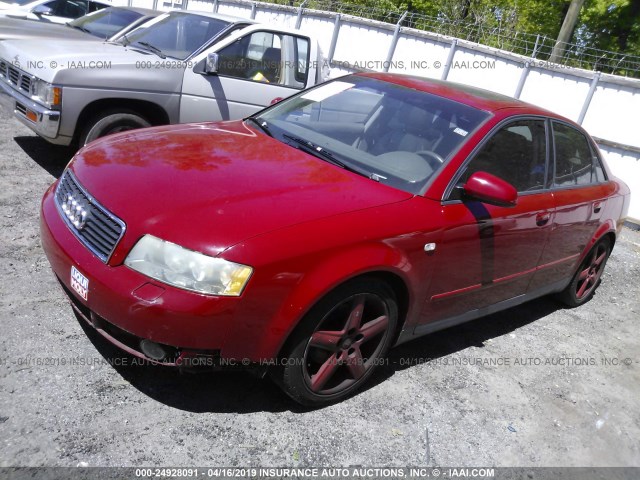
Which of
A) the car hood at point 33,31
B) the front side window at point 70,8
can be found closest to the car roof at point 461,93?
the car hood at point 33,31

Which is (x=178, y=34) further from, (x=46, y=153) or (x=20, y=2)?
(x=20, y=2)

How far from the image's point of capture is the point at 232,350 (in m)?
2.69

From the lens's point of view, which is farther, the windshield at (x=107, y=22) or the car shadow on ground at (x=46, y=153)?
the windshield at (x=107, y=22)

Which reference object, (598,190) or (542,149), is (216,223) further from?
(598,190)

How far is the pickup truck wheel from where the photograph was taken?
549 centimetres

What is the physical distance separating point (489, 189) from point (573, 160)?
1.64 metres

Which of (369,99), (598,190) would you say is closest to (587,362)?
(598,190)

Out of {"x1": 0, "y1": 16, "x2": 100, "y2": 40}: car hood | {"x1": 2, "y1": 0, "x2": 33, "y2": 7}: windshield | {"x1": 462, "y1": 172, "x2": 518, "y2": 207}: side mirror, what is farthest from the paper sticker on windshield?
{"x1": 2, "y1": 0, "x2": 33, "y2": 7}: windshield

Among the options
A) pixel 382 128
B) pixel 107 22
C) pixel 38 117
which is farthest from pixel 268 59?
pixel 382 128

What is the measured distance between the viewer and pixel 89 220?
289cm

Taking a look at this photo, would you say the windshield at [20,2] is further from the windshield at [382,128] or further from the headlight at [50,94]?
the windshield at [382,128]

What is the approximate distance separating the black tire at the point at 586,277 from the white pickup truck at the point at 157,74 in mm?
3171

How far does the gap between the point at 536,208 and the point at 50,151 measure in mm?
5134

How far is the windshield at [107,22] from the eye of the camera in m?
8.05
